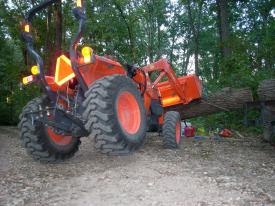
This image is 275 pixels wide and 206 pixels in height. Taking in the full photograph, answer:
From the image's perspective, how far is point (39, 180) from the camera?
5160 millimetres

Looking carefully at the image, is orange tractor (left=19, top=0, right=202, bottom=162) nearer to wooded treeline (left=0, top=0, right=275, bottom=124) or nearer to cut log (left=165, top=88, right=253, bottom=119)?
cut log (left=165, top=88, right=253, bottom=119)

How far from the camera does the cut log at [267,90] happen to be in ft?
31.0

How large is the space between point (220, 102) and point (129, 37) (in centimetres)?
1226

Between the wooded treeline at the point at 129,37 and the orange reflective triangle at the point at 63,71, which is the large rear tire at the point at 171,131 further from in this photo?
the wooded treeline at the point at 129,37

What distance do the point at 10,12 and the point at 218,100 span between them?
1080 centimetres

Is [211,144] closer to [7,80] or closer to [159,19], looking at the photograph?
[7,80]

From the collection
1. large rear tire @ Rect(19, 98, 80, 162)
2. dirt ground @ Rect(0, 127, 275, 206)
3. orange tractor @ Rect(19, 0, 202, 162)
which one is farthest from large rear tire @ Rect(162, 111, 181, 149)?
large rear tire @ Rect(19, 98, 80, 162)

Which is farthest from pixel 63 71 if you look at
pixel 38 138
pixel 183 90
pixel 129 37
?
pixel 129 37

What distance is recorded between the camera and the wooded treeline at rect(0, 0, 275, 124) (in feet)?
45.9

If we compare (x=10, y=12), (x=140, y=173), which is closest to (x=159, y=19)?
(x=10, y=12)

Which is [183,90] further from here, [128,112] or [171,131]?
[128,112]

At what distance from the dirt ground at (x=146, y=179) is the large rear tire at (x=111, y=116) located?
0.52m

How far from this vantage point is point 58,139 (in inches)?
243

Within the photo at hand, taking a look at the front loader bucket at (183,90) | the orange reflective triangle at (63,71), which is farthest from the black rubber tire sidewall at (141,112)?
the front loader bucket at (183,90)
